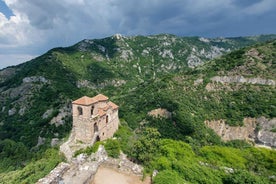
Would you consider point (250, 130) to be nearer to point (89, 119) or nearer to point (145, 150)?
point (145, 150)

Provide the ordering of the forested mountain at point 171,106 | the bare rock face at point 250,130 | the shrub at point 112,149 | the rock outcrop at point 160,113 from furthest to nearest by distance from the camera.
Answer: the rock outcrop at point 160,113
the bare rock face at point 250,130
the forested mountain at point 171,106
the shrub at point 112,149

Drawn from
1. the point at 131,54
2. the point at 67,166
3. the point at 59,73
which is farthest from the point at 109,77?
the point at 67,166

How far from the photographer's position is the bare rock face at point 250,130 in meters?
62.3

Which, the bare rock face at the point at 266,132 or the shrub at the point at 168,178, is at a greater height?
the shrub at the point at 168,178

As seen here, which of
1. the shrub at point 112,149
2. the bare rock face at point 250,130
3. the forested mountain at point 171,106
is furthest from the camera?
the bare rock face at point 250,130

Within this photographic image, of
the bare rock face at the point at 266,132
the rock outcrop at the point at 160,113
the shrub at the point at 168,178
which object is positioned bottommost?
the bare rock face at the point at 266,132

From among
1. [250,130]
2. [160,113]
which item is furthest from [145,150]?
[250,130]

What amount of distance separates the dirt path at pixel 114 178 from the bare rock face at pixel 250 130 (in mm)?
44919

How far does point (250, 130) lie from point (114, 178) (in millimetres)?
54664

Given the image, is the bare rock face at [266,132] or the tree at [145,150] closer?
the tree at [145,150]

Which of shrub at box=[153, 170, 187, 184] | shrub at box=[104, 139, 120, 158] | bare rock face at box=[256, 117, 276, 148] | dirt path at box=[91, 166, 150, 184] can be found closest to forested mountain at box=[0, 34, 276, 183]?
bare rock face at box=[256, 117, 276, 148]

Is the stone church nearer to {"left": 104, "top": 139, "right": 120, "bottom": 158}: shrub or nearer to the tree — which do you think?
{"left": 104, "top": 139, "right": 120, "bottom": 158}: shrub

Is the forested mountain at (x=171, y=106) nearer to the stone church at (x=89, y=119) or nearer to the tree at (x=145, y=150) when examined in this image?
the tree at (x=145, y=150)

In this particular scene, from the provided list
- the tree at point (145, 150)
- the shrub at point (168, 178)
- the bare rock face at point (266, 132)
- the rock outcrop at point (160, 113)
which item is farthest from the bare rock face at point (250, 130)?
the shrub at point (168, 178)
